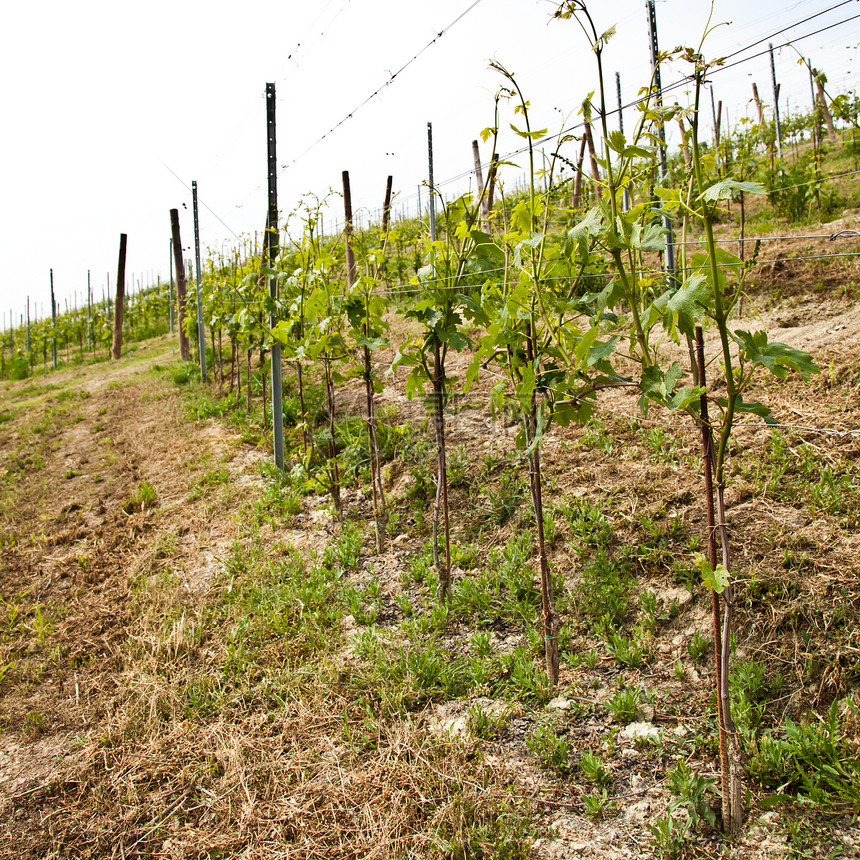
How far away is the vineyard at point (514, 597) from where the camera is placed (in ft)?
6.91

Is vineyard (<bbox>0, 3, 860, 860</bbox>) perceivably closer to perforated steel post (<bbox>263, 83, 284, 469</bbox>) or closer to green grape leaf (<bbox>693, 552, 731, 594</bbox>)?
green grape leaf (<bbox>693, 552, 731, 594</bbox>)

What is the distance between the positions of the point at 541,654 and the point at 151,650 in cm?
242

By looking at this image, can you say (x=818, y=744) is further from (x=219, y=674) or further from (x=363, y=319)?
(x=363, y=319)

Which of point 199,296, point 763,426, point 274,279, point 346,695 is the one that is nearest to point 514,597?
point 346,695

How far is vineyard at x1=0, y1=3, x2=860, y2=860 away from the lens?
2105mm

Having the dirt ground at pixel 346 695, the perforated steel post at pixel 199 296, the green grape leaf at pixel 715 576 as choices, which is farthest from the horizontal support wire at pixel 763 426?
the perforated steel post at pixel 199 296

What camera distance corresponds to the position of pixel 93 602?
14.9 ft

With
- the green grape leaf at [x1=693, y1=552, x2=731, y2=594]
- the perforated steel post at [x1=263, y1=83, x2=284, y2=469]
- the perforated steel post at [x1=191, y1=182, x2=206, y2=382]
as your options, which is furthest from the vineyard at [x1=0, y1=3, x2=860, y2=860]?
→ the perforated steel post at [x1=191, y1=182, x2=206, y2=382]

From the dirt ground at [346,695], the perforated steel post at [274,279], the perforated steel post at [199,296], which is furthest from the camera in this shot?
the perforated steel post at [199,296]

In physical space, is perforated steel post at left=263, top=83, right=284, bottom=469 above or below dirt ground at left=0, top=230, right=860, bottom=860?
above

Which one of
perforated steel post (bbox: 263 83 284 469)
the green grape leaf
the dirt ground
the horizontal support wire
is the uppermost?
perforated steel post (bbox: 263 83 284 469)

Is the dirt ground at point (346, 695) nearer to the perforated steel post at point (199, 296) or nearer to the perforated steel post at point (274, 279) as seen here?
the perforated steel post at point (274, 279)

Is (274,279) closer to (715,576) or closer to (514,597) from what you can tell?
(514,597)

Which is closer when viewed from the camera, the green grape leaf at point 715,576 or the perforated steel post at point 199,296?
the green grape leaf at point 715,576
